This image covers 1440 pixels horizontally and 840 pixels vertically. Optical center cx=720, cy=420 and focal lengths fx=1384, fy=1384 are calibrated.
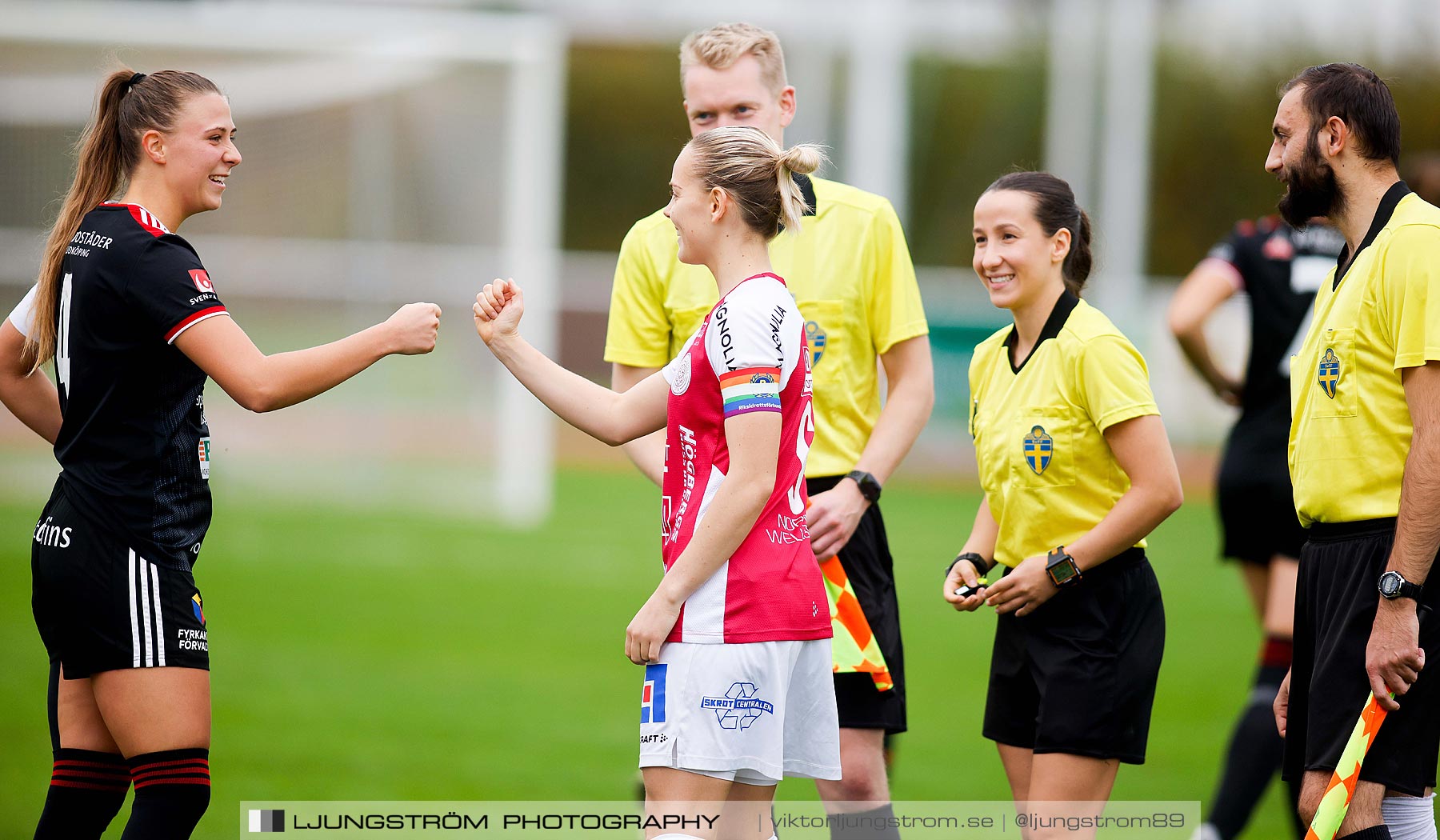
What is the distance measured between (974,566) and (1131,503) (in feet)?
1.80

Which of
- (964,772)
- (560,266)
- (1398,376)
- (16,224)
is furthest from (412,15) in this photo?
(1398,376)

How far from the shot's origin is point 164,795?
3.05 meters

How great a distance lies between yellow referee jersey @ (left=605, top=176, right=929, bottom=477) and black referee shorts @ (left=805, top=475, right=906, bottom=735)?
21 centimetres

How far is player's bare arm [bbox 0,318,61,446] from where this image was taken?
3.49m

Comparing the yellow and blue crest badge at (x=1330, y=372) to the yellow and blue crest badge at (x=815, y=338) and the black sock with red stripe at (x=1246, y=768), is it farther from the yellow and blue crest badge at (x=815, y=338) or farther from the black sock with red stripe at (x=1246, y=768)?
the black sock with red stripe at (x=1246, y=768)

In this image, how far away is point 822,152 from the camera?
3332 mm

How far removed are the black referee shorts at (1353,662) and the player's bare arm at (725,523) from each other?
131cm

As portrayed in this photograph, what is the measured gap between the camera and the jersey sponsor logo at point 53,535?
122 inches

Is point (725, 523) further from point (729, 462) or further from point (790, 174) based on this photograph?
point (790, 174)

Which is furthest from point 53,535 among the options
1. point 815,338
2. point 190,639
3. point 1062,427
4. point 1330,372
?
point 1330,372

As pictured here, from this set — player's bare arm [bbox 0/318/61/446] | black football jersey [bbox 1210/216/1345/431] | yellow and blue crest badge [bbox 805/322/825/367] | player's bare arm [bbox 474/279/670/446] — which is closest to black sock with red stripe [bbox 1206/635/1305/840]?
black football jersey [bbox 1210/216/1345/431]

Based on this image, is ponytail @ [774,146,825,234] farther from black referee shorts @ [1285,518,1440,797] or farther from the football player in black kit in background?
the football player in black kit in background

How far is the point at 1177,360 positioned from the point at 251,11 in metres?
14.9

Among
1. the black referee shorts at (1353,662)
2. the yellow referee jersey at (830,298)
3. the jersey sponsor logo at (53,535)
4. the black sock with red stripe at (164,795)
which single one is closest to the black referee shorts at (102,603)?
the jersey sponsor logo at (53,535)
